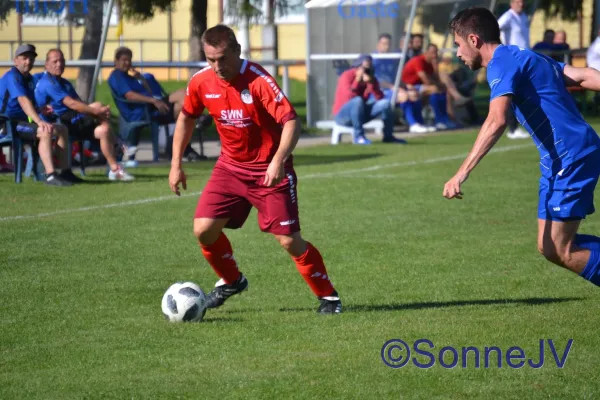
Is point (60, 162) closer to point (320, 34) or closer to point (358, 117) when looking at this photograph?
point (358, 117)

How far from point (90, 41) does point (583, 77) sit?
12857 mm

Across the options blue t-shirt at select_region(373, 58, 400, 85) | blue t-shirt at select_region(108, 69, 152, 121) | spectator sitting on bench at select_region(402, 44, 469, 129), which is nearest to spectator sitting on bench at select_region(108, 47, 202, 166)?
blue t-shirt at select_region(108, 69, 152, 121)

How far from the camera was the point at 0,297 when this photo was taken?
7.72 meters

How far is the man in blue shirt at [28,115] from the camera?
13.8 meters

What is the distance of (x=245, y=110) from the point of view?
275 inches

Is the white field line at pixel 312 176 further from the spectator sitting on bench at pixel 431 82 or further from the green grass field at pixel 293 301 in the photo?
the spectator sitting on bench at pixel 431 82

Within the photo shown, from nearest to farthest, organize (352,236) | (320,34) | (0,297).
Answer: (0,297) < (352,236) < (320,34)

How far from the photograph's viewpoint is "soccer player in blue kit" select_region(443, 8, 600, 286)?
6.23 meters

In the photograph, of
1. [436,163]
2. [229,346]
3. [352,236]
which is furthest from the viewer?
[436,163]

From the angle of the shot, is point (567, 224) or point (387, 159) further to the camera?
point (387, 159)

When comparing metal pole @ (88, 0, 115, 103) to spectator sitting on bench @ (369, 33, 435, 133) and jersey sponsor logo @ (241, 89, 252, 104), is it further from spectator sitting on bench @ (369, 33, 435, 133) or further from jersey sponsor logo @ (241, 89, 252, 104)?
jersey sponsor logo @ (241, 89, 252, 104)

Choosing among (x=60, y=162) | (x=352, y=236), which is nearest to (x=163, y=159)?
(x=60, y=162)

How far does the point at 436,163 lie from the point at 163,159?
4225 mm

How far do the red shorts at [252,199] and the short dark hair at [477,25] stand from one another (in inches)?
58.0
